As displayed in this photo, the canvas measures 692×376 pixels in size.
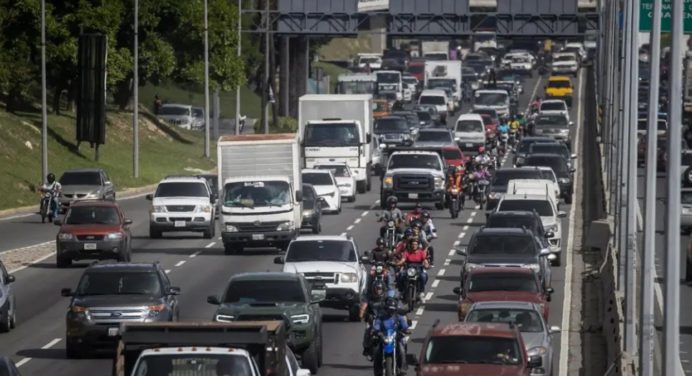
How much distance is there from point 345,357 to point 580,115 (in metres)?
82.1

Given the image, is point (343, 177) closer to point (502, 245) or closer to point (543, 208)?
point (543, 208)

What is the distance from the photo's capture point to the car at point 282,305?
28250mm

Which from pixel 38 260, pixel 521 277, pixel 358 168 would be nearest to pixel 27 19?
pixel 358 168

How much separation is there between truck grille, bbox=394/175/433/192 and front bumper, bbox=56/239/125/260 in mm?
17424

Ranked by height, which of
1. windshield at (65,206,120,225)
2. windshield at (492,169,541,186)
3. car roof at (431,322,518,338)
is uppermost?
windshield at (492,169,541,186)

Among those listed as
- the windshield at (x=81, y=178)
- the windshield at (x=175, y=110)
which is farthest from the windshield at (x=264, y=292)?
the windshield at (x=175, y=110)

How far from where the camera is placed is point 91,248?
146 feet

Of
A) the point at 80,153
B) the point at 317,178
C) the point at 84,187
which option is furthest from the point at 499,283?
the point at 80,153

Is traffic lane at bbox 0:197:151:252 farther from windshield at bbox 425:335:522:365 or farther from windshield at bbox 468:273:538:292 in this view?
windshield at bbox 425:335:522:365

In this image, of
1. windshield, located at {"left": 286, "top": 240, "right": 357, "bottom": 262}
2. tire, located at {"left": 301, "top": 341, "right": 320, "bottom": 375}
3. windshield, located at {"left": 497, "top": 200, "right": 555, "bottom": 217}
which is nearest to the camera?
tire, located at {"left": 301, "top": 341, "right": 320, "bottom": 375}

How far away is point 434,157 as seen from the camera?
6197 centimetres

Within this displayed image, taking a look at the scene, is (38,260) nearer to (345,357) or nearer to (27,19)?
(345,357)

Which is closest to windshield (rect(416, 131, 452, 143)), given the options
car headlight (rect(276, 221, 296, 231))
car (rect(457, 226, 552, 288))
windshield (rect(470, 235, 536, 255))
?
car headlight (rect(276, 221, 296, 231))

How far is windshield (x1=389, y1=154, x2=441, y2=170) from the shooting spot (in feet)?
202
